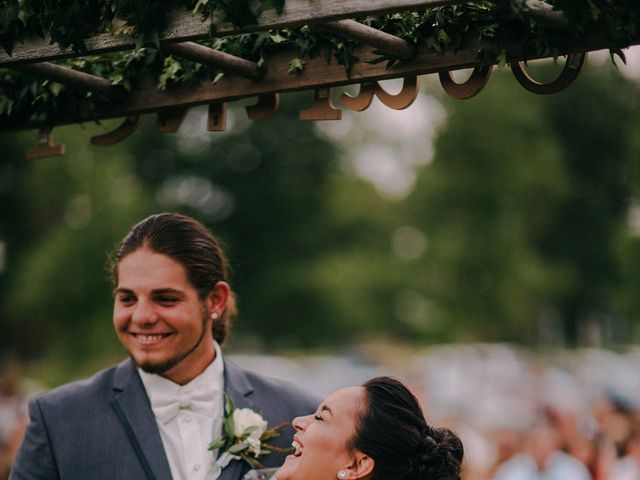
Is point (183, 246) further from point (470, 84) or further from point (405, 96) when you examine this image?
point (470, 84)

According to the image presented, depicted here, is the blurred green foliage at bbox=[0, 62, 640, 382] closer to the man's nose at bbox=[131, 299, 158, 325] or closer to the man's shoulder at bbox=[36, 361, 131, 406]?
the man's shoulder at bbox=[36, 361, 131, 406]

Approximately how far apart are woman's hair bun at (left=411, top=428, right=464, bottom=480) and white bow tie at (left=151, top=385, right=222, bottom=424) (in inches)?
35.8

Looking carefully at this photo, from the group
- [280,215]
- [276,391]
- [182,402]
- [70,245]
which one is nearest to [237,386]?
[276,391]

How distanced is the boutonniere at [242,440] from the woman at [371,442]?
38 centimetres

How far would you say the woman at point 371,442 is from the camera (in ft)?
11.7

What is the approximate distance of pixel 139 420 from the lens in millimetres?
3988

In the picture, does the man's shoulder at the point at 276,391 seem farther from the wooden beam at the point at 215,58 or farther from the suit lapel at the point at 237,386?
the wooden beam at the point at 215,58

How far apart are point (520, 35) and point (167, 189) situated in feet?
99.8

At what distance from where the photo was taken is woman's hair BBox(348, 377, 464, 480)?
3631 millimetres

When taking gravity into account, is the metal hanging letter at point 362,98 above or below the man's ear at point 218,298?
above

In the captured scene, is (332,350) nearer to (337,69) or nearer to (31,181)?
(31,181)

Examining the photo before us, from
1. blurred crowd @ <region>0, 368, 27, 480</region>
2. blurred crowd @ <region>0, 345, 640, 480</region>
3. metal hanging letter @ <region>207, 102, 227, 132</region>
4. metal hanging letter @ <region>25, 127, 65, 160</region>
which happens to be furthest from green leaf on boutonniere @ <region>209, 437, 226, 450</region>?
blurred crowd @ <region>0, 368, 27, 480</region>

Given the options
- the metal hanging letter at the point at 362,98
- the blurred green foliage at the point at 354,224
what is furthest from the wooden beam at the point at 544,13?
the blurred green foliage at the point at 354,224

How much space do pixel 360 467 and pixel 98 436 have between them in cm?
106
